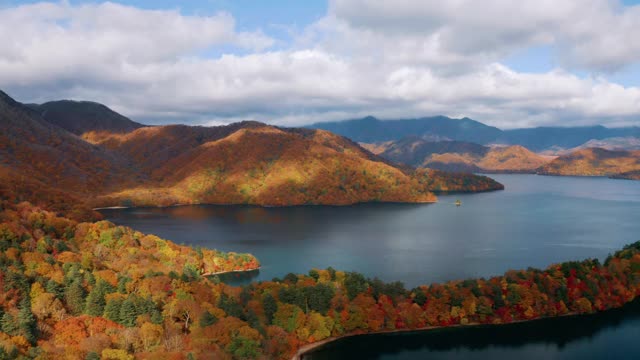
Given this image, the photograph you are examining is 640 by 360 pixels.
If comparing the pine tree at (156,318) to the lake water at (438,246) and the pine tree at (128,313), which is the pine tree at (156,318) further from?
the lake water at (438,246)

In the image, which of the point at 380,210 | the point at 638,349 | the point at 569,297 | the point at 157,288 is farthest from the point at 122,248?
the point at 380,210

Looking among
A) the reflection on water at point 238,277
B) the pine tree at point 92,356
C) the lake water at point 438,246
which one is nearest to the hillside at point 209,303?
the pine tree at point 92,356

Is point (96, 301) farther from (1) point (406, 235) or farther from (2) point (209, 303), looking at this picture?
(1) point (406, 235)

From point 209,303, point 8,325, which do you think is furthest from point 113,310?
point 209,303

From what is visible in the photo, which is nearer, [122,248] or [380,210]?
[122,248]

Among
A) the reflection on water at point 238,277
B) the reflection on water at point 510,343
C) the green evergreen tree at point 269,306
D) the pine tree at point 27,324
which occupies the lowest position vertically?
the reflection on water at point 510,343

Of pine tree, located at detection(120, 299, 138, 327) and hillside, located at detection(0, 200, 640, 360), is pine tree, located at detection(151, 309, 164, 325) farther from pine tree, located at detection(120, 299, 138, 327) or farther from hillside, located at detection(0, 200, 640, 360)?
pine tree, located at detection(120, 299, 138, 327)

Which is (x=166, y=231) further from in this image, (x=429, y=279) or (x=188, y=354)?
(x=188, y=354)
